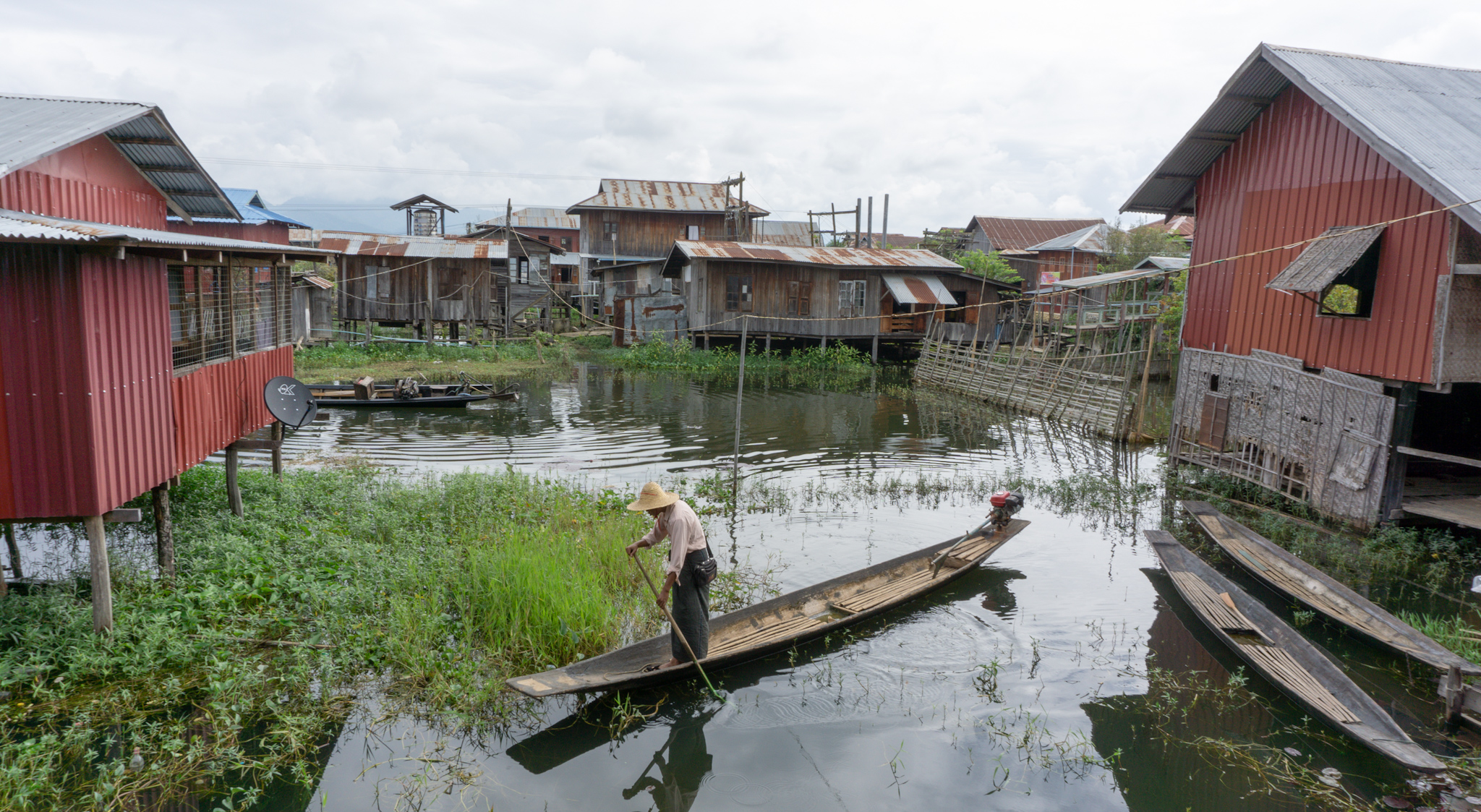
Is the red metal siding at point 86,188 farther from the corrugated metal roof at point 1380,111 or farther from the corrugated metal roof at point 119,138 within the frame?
the corrugated metal roof at point 1380,111

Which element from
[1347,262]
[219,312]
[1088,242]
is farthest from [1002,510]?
[1088,242]

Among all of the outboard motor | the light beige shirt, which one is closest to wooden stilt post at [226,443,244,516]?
the light beige shirt

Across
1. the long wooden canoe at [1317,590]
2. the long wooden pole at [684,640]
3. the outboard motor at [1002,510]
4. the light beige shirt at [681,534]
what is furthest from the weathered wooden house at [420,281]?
the long wooden pole at [684,640]

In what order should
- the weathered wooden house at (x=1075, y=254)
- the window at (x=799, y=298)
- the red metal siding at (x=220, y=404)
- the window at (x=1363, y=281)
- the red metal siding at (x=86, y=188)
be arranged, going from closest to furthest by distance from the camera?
the red metal siding at (x=86, y=188)
the red metal siding at (x=220, y=404)
the window at (x=1363, y=281)
the window at (x=799, y=298)
the weathered wooden house at (x=1075, y=254)

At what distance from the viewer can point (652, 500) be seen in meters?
7.23

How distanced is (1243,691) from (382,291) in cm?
3091

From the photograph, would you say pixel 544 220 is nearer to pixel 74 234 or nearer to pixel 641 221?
pixel 641 221

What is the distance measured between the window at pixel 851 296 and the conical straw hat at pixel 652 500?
85.2 ft

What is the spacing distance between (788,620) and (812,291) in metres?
24.7

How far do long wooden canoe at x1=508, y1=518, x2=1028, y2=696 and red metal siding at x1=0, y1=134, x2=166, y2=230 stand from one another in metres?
6.74

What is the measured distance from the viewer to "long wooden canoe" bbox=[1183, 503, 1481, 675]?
7441 mm

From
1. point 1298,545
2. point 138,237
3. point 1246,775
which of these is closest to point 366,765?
point 138,237

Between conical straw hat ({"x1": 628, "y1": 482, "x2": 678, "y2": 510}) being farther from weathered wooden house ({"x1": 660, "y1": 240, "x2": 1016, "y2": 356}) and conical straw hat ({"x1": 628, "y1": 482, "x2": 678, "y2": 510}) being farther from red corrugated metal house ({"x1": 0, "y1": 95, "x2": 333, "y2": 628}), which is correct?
weathered wooden house ({"x1": 660, "y1": 240, "x2": 1016, "y2": 356})

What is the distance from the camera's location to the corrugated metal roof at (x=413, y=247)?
102 ft
